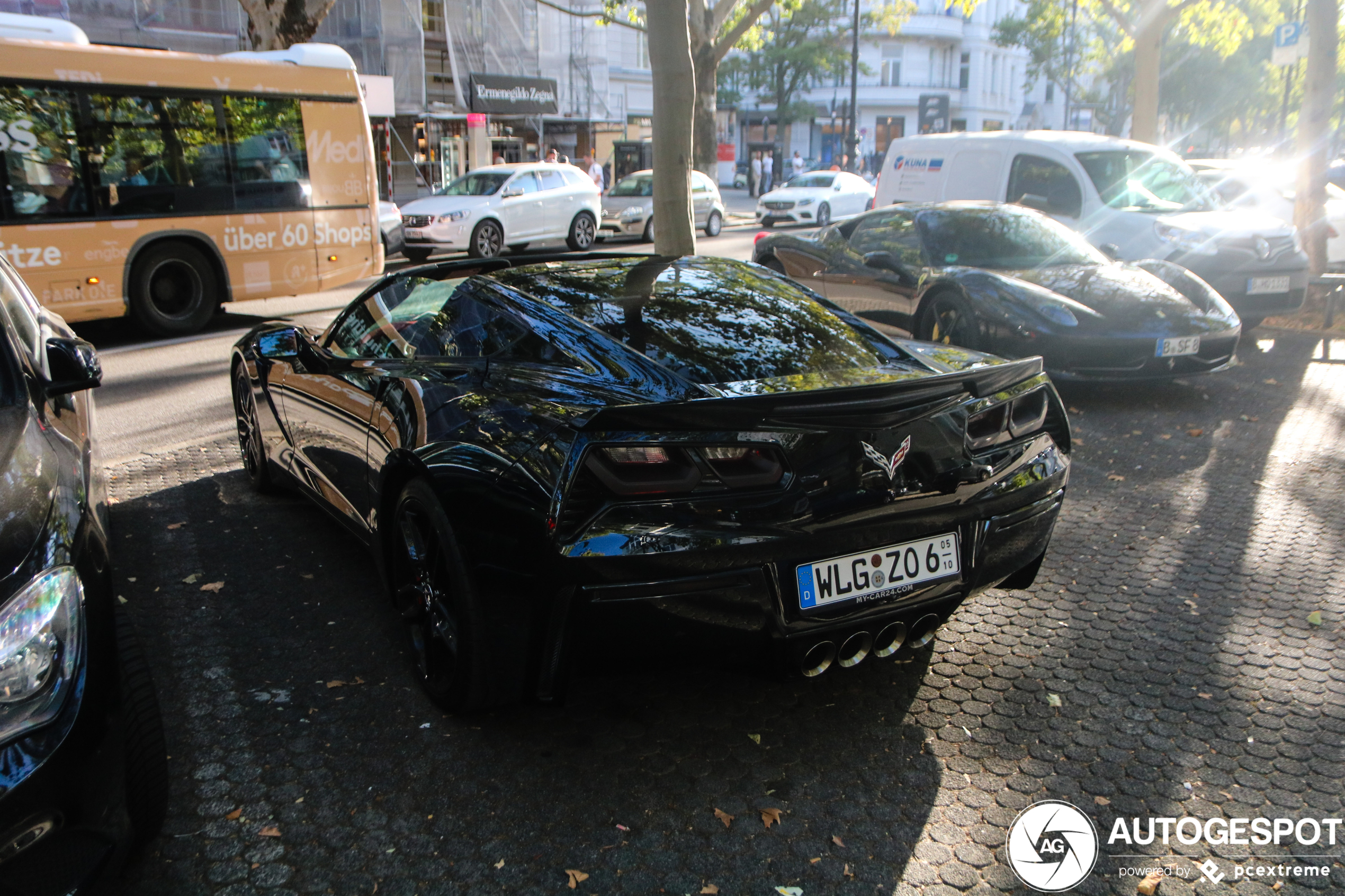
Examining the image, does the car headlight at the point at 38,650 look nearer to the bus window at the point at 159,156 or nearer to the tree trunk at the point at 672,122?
the tree trunk at the point at 672,122

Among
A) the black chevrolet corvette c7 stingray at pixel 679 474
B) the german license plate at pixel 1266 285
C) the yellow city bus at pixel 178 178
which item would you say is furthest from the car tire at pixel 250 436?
the german license plate at pixel 1266 285

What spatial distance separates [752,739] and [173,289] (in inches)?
392

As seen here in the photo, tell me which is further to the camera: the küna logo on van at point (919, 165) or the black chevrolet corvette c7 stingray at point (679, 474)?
the küna logo on van at point (919, 165)

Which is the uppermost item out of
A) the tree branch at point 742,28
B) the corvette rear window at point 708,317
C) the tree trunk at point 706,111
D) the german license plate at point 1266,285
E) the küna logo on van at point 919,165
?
the tree branch at point 742,28

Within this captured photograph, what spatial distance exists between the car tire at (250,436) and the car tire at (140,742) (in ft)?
9.27

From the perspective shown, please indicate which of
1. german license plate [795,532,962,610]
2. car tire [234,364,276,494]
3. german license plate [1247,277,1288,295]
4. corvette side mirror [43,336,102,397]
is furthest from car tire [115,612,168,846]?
german license plate [1247,277,1288,295]

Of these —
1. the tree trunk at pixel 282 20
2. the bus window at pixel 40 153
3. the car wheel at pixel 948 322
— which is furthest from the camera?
the tree trunk at pixel 282 20

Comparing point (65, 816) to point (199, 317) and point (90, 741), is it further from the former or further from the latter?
point (199, 317)

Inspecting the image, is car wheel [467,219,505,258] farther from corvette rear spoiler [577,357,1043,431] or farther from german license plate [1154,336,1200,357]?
corvette rear spoiler [577,357,1043,431]

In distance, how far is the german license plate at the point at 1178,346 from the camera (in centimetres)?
715

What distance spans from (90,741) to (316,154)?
10.8 m

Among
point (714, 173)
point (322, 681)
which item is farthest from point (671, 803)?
point (714, 173)

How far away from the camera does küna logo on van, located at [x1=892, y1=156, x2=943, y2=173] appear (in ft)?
40.2

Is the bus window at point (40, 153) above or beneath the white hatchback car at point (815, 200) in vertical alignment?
above
